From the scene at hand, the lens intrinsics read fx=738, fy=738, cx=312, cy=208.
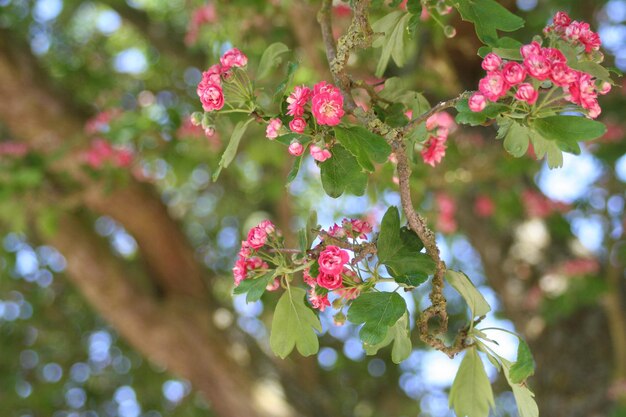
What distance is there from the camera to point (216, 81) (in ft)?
4.68

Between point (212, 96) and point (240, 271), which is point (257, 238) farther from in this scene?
point (212, 96)

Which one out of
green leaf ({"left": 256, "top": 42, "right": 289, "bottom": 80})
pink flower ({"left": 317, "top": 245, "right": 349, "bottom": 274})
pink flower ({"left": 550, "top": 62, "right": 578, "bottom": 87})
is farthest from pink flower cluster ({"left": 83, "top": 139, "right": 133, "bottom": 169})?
pink flower ({"left": 550, "top": 62, "right": 578, "bottom": 87})

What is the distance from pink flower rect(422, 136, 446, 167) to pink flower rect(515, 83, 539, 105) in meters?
0.43

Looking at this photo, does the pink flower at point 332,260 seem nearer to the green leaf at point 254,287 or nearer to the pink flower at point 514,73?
the green leaf at point 254,287

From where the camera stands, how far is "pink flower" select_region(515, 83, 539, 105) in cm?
121

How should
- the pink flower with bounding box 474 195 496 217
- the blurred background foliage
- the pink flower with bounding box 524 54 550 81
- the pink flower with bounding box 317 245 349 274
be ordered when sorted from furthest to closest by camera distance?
1. the pink flower with bounding box 474 195 496 217
2. the blurred background foliage
3. the pink flower with bounding box 317 245 349 274
4. the pink flower with bounding box 524 54 550 81

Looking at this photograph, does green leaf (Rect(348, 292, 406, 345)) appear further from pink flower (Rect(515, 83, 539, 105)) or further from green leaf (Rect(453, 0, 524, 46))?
green leaf (Rect(453, 0, 524, 46))

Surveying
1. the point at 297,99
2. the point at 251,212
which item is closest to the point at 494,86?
the point at 297,99

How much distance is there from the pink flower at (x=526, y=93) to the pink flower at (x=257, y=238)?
1.75ft

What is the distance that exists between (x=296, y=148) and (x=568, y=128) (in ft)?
1.57

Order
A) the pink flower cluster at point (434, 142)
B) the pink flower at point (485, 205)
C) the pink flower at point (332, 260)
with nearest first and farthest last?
the pink flower at point (332, 260), the pink flower cluster at point (434, 142), the pink flower at point (485, 205)

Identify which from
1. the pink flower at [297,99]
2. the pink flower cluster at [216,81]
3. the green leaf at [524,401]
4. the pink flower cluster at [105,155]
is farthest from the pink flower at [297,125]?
the pink flower cluster at [105,155]

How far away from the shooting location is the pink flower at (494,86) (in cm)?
123

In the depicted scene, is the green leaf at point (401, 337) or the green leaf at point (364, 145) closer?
the green leaf at point (364, 145)
